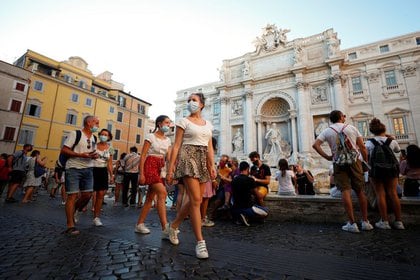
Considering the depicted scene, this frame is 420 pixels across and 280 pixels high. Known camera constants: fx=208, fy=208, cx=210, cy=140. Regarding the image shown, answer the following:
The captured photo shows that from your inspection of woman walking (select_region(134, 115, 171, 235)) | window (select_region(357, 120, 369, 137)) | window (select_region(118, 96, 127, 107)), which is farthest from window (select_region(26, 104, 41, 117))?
window (select_region(357, 120, 369, 137))

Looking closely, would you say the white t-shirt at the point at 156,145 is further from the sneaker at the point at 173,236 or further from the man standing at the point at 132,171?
the man standing at the point at 132,171

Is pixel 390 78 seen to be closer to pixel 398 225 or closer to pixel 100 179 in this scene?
pixel 398 225

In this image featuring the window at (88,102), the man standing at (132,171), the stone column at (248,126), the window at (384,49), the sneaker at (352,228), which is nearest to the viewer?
the sneaker at (352,228)

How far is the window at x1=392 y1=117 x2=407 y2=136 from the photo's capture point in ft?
57.3

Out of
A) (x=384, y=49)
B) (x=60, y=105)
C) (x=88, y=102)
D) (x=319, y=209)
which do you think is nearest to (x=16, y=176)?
(x=319, y=209)

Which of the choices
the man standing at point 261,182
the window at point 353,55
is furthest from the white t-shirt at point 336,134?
the window at point 353,55

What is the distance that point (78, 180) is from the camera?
341cm

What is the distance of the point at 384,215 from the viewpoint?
3543mm

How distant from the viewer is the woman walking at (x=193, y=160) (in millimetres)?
2416

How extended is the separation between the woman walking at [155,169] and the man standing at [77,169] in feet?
3.08

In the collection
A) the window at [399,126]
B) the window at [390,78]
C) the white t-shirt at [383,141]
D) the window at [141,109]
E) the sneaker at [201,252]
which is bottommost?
the sneaker at [201,252]

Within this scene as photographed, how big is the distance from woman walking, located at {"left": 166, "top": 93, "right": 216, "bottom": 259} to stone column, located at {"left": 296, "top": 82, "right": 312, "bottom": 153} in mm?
18582

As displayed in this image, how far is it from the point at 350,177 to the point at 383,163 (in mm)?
625

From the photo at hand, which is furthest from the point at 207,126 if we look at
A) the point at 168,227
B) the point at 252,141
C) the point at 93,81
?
the point at 93,81
